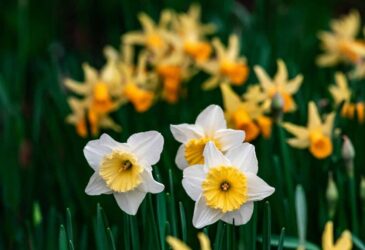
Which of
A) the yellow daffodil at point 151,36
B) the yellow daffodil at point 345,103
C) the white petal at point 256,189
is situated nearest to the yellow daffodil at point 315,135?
the yellow daffodil at point 345,103

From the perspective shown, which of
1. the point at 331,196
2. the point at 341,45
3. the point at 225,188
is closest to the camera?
the point at 225,188

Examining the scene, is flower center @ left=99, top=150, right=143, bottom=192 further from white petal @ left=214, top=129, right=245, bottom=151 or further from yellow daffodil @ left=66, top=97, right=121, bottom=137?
yellow daffodil @ left=66, top=97, right=121, bottom=137

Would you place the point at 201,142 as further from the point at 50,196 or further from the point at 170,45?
the point at 170,45

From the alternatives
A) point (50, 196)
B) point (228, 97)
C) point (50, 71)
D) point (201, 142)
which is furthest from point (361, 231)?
point (50, 71)

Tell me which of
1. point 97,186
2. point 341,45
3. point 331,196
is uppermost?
point 341,45

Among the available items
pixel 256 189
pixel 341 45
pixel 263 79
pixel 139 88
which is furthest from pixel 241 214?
pixel 341 45

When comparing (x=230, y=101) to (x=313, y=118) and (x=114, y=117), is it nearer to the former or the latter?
(x=313, y=118)

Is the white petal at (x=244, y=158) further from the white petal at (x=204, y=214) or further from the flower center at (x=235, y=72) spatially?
the flower center at (x=235, y=72)
